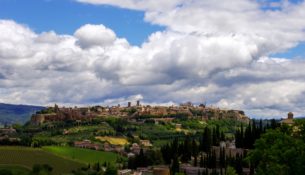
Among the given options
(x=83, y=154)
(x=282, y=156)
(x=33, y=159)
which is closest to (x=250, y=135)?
(x=33, y=159)

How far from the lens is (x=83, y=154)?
185875 millimetres

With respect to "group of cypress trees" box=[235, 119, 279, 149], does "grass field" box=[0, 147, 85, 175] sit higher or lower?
lower

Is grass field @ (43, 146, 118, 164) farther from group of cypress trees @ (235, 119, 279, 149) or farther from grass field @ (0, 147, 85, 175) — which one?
group of cypress trees @ (235, 119, 279, 149)

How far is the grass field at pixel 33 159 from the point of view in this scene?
15262 cm

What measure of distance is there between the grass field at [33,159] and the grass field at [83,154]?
750 cm

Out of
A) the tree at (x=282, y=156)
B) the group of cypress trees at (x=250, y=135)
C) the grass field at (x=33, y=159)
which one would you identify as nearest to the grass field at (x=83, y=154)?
the grass field at (x=33, y=159)

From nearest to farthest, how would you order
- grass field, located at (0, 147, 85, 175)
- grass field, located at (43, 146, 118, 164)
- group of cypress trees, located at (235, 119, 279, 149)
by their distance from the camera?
group of cypress trees, located at (235, 119, 279, 149) < grass field, located at (0, 147, 85, 175) < grass field, located at (43, 146, 118, 164)

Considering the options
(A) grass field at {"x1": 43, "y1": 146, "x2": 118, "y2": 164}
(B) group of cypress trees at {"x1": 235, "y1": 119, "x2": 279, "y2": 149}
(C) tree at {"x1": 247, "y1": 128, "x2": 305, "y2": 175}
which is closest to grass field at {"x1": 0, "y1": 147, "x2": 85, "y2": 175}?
(A) grass field at {"x1": 43, "y1": 146, "x2": 118, "y2": 164}

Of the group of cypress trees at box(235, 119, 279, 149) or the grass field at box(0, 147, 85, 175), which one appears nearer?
the group of cypress trees at box(235, 119, 279, 149)

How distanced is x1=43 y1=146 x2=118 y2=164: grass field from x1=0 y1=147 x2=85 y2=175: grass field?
7.50m

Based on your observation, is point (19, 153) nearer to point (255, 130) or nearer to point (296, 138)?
point (255, 130)

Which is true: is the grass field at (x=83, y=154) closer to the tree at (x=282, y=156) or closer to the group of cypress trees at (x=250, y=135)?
the group of cypress trees at (x=250, y=135)

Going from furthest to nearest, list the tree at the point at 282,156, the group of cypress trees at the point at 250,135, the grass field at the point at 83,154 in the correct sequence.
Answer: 1. the grass field at the point at 83,154
2. the group of cypress trees at the point at 250,135
3. the tree at the point at 282,156

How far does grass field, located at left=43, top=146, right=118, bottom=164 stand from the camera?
179250mm
